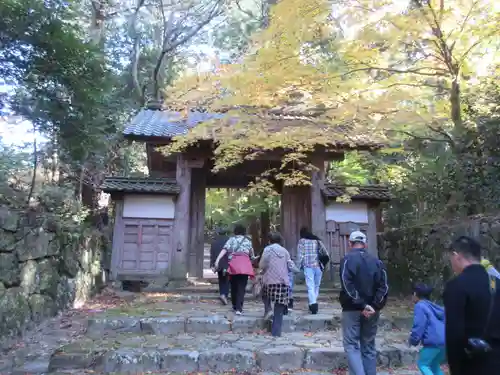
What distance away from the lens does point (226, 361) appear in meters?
5.39

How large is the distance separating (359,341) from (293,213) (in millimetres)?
8148

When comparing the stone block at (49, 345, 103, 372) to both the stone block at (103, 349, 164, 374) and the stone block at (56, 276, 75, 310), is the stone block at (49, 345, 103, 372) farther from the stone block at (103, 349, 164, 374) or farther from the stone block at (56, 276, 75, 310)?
the stone block at (56, 276, 75, 310)

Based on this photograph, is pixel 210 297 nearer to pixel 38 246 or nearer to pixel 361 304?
pixel 38 246

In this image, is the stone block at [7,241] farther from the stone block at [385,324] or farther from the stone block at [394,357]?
the stone block at [385,324]

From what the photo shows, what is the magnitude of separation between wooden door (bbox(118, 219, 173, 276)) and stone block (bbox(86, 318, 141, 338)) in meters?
3.47

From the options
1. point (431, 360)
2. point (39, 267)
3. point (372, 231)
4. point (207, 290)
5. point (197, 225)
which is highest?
point (197, 225)

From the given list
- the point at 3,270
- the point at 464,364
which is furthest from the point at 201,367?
the point at 464,364

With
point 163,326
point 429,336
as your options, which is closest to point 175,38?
point 163,326

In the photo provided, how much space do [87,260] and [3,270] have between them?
13.6 feet

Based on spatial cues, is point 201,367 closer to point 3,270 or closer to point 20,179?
point 3,270

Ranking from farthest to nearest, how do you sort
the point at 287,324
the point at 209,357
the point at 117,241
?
the point at 117,241 < the point at 287,324 < the point at 209,357

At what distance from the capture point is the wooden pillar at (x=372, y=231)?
10891mm

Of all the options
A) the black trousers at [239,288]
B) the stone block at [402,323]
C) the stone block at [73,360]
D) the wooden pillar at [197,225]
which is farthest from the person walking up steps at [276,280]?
the wooden pillar at [197,225]

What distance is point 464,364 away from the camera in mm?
2506
